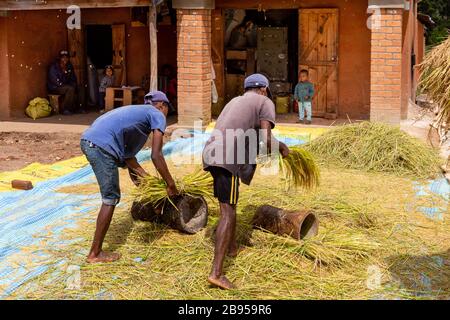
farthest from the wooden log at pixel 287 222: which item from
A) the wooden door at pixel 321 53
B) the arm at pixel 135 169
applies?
the wooden door at pixel 321 53

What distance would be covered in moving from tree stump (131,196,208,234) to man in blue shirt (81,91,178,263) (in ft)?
1.71

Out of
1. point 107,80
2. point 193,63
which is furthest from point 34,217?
point 107,80

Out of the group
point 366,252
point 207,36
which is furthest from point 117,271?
point 207,36

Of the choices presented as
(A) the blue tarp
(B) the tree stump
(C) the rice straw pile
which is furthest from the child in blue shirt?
(B) the tree stump

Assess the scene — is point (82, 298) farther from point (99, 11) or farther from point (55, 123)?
point (99, 11)

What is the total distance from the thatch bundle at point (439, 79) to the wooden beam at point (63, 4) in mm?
8458

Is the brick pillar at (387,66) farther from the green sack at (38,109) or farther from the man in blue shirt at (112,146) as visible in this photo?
the green sack at (38,109)

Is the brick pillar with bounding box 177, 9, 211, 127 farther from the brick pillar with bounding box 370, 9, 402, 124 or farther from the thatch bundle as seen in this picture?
the thatch bundle

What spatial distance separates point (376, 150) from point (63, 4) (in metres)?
6.94

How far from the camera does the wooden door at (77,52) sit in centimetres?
1661

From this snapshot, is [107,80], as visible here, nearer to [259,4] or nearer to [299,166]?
[259,4]

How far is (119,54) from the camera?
1634cm
